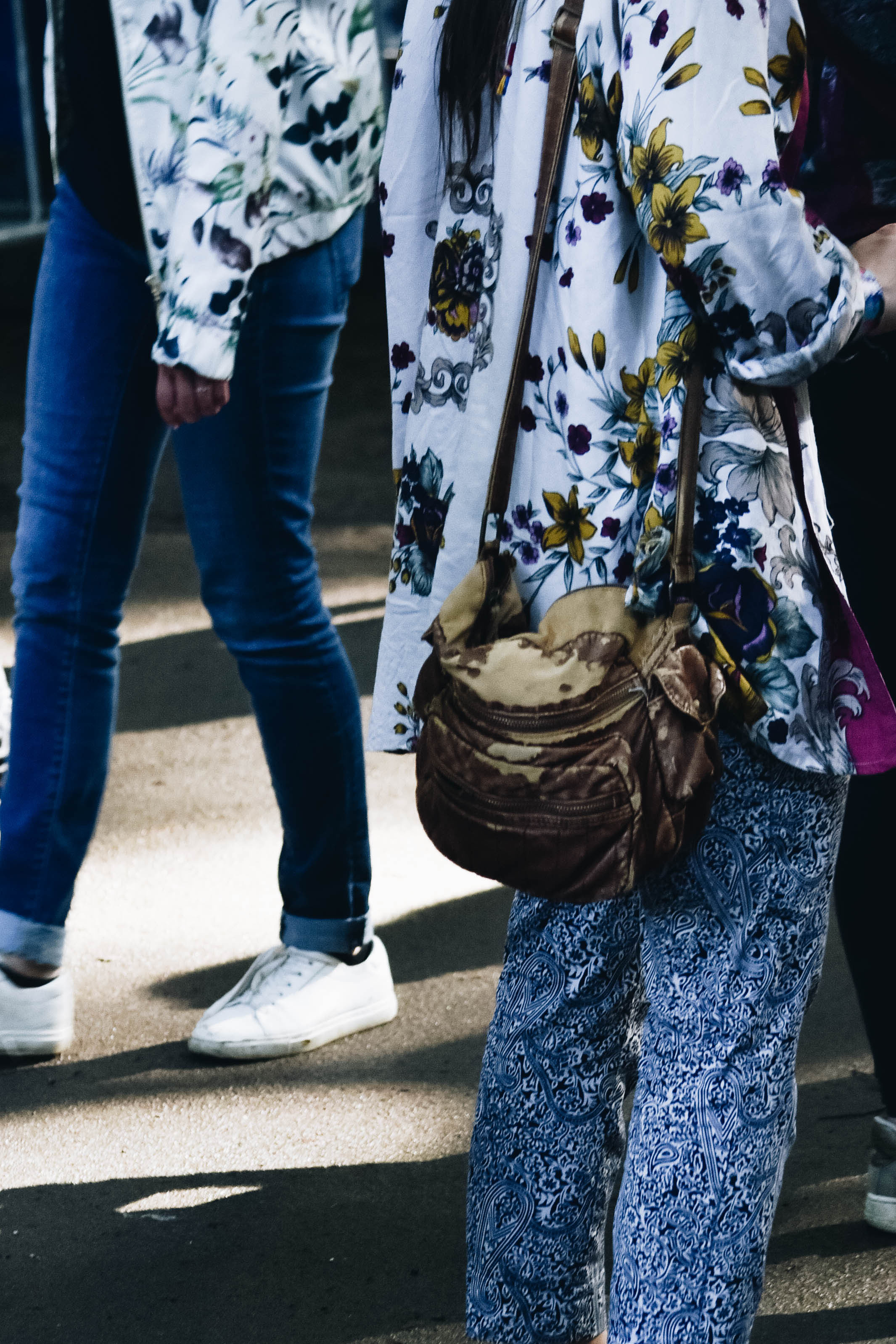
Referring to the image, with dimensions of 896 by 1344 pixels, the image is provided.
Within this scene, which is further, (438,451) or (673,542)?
(438,451)

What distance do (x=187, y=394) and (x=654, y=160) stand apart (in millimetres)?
913

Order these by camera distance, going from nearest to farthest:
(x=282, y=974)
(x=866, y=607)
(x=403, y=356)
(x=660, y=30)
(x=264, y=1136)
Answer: (x=660, y=30) < (x=403, y=356) < (x=866, y=607) < (x=264, y=1136) < (x=282, y=974)

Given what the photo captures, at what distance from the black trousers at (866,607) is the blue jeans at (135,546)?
78cm

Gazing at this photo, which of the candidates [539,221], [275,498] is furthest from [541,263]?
[275,498]

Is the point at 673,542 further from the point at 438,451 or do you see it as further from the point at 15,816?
the point at 15,816

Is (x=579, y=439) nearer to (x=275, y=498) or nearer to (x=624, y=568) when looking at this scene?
(x=624, y=568)

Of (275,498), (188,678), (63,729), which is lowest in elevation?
(188,678)

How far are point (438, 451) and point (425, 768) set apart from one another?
317mm

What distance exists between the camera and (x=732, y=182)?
124 centimetres

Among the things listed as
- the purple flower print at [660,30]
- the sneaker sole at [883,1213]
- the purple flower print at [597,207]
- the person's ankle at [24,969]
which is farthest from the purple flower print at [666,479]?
the person's ankle at [24,969]

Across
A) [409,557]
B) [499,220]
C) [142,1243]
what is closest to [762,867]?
[409,557]

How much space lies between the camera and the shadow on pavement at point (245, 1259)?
1910 millimetres

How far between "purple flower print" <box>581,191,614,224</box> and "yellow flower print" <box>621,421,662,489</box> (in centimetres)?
17

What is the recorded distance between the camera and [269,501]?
7.47ft
